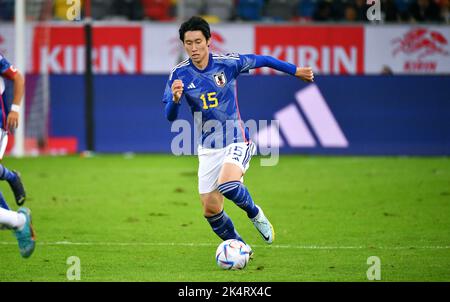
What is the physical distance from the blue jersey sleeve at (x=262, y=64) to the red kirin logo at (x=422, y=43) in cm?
1334

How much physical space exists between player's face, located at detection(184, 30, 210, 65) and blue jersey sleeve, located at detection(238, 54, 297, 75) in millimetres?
466

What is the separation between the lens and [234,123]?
9.00 meters

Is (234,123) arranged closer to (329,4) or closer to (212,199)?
(212,199)

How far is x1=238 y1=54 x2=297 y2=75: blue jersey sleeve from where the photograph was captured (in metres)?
9.13

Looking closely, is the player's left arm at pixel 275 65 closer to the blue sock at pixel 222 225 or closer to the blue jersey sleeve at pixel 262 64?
the blue jersey sleeve at pixel 262 64

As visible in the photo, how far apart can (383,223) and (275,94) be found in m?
9.68

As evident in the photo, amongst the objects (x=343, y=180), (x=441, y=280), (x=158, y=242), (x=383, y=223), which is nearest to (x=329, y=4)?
(x=343, y=180)

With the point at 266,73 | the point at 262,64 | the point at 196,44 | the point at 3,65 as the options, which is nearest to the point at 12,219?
the point at 3,65

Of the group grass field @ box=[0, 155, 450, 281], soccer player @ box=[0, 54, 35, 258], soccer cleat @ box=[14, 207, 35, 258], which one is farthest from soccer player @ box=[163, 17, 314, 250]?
soccer cleat @ box=[14, 207, 35, 258]

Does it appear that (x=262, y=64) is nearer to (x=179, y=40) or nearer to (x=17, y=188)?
(x=17, y=188)

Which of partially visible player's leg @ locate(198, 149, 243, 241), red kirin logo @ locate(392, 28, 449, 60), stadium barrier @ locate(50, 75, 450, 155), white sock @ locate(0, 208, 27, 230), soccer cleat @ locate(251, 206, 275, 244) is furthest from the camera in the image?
red kirin logo @ locate(392, 28, 449, 60)

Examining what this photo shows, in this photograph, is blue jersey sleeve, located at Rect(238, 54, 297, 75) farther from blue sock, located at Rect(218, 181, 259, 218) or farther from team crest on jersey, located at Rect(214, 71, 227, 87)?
blue sock, located at Rect(218, 181, 259, 218)

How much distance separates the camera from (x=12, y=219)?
26.3 feet

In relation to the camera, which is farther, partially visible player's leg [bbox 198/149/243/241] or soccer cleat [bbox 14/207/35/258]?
partially visible player's leg [bbox 198/149/243/241]
